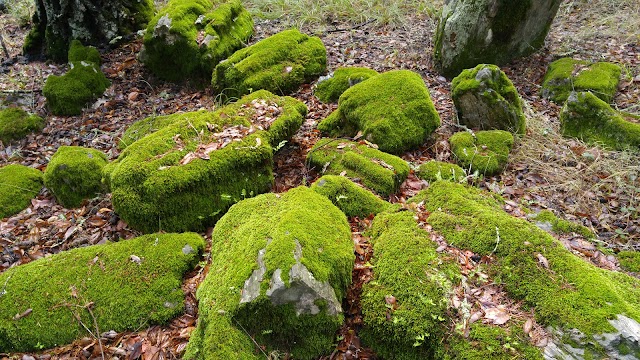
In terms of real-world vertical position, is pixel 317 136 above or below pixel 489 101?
below

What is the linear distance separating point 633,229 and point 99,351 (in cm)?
530

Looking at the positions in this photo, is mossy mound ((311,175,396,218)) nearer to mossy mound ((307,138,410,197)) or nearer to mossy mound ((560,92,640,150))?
mossy mound ((307,138,410,197))

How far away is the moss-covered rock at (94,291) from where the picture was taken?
3506mm

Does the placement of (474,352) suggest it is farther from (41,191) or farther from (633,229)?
(41,191)

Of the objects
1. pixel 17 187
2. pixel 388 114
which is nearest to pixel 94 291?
pixel 17 187

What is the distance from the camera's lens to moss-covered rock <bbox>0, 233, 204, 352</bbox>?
351 cm

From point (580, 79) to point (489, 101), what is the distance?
7.06 feet

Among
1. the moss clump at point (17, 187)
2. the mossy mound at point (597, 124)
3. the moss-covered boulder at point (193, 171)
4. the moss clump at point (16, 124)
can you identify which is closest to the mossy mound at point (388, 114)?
the moss-covered boulder at point (193, 171)

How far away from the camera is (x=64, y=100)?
6.98 meters

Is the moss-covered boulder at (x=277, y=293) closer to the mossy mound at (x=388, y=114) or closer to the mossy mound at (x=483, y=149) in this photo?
the mossy mound at (x=388, y=114)

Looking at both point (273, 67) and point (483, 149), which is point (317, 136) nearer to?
point (273, 67)

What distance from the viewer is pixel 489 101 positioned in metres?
5.76

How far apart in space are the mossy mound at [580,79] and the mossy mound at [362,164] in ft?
11.6

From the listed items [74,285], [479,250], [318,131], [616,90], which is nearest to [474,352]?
[479,250]
